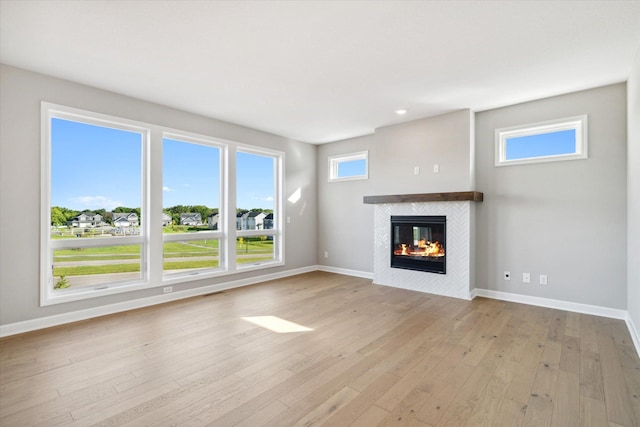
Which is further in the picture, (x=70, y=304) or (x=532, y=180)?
(x=532, y=180)

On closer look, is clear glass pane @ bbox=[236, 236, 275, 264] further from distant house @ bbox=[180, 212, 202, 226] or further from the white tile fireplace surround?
the white tile fireplace surround

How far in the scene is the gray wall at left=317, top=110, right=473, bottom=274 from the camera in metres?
4.52

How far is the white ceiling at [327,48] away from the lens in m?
2.28

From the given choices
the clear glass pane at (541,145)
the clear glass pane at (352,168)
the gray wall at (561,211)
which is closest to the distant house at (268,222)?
the clear glass pane at (352,168)

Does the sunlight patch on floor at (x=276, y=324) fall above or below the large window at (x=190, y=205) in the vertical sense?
below

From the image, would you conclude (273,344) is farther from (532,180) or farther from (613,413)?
(532,180)

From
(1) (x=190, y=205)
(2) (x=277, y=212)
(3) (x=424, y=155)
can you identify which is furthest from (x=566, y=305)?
(1) (x=190, y=205)

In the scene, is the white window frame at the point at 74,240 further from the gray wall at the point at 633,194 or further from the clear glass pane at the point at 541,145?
the gray wall at the point at 633,194

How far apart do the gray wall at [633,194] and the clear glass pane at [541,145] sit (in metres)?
0.60

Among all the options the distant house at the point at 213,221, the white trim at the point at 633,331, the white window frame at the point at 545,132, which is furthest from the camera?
the distant house at the point at 213,221

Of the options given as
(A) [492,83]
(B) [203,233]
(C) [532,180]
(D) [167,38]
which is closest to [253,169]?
(B) [203,233]

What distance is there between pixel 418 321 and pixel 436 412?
1.64 meters

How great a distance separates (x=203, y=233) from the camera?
479 cm

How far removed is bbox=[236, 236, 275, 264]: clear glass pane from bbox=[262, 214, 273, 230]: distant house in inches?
7.6
